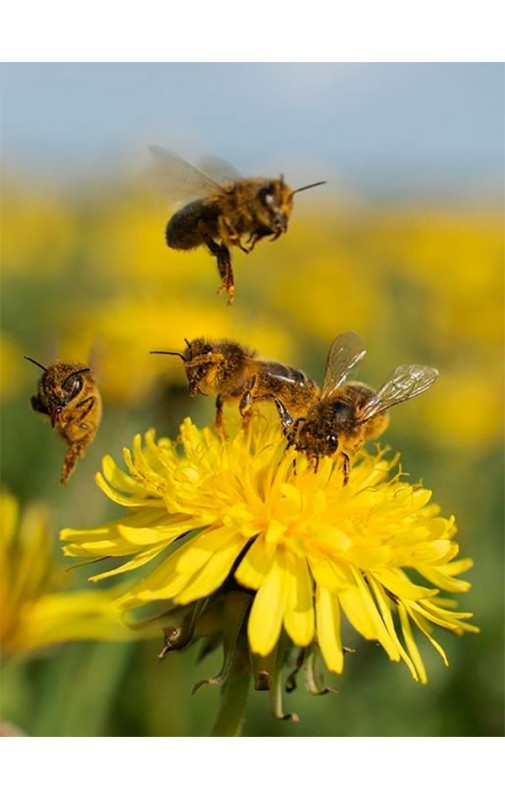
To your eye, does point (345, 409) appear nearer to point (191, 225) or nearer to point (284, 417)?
point (284, 417)

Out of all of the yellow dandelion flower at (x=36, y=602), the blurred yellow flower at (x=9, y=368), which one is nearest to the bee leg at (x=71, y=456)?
the yellow dandelion flower at (x=36, y=602)

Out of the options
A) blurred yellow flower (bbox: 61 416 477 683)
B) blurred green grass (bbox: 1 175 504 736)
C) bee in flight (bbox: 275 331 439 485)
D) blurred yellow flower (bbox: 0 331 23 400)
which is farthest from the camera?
blurred yellow flower (bbox: 0 331 23 400)

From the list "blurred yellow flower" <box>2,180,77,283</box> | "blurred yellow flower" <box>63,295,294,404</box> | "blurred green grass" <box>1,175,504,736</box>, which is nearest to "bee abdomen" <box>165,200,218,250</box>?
"blurred green grass" <box>1,175,504,736</box>

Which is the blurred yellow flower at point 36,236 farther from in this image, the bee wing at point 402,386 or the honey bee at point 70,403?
the bee wing at point 402,386

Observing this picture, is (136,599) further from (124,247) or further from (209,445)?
(124,247)

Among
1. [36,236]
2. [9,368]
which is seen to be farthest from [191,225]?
[36,236]

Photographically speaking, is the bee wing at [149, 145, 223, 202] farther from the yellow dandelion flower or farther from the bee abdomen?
the yellow dandelion flower
